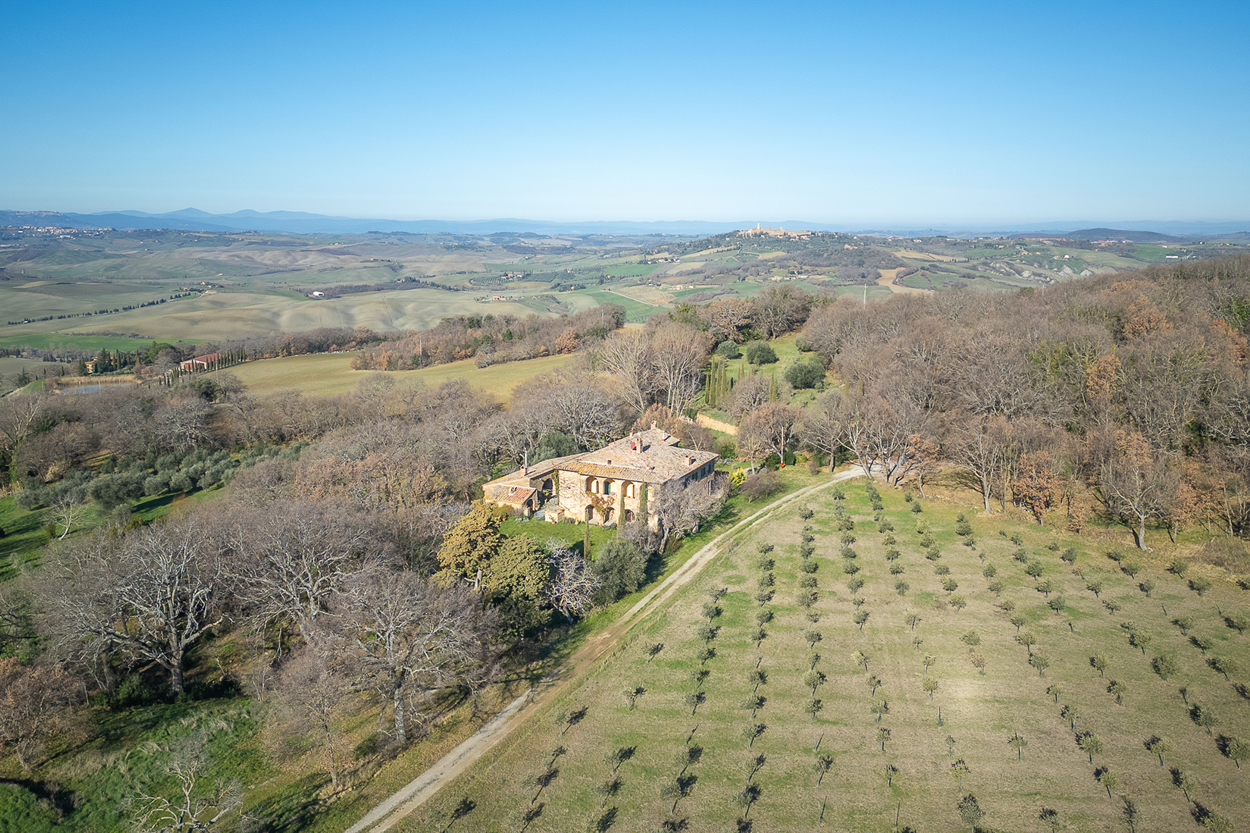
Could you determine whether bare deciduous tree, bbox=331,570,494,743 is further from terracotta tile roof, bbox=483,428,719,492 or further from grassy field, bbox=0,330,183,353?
grassy field, bbox=0,330,183,353

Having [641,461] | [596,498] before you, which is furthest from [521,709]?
[641,461]

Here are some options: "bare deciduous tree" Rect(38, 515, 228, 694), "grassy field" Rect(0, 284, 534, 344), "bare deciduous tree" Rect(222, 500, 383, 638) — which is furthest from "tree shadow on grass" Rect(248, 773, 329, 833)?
"grassy field" Rect(0, 284, 534, 344)

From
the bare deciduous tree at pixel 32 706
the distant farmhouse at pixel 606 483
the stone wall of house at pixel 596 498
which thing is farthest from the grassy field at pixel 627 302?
the bare deciduous tree at pixel 32 706

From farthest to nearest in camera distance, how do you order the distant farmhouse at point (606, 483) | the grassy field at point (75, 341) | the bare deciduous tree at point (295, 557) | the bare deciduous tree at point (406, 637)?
the grassy field at point (75, 341) < the distant farmhouse at point (606, 483) < the bare deciduous tree at point (295, 557) < the bare deciduous tree at point (406, 637)

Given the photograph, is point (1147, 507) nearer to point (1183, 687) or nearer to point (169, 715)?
point (1183, 687)

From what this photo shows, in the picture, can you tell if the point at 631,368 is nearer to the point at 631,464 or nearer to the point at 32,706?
the point at 631,464

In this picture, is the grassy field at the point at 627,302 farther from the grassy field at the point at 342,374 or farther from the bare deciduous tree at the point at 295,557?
the bare deciduous tree at the point at 295,557

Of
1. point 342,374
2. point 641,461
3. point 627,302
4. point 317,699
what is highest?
point 627,302
